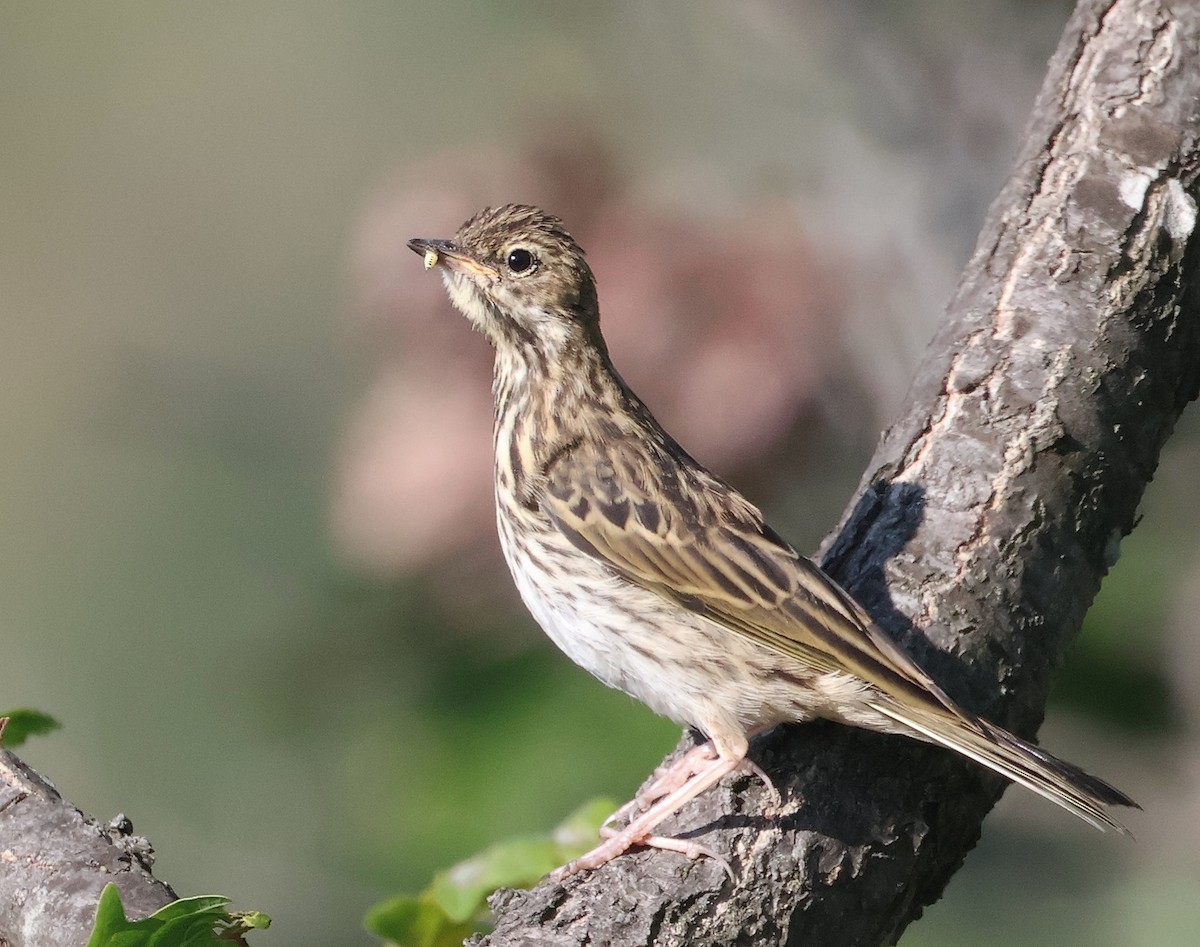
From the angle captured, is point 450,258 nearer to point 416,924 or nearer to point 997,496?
point 997,496

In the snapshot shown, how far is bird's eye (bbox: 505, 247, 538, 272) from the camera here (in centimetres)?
424

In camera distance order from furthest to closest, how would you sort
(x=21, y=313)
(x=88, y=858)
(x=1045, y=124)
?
(x=21, y=313) → (x=1045, y=124) → (x=88, y=858)

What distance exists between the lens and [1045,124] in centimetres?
439

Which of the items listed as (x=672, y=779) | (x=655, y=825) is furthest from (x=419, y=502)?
(x=655, y=825)

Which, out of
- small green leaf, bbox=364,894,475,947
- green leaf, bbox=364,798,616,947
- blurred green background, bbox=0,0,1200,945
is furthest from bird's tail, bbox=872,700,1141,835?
blurred green background, bbox=0,0,1200,945

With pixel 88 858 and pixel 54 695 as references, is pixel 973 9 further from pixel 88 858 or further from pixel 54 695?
pixel 54 695

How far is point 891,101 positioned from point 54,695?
6440 mm

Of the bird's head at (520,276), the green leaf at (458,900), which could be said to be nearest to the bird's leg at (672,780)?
the green leaf at (458,900)

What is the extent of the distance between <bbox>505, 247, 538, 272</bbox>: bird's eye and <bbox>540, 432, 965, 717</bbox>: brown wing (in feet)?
1.75

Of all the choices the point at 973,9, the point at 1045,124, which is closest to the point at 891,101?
the point at 973,9

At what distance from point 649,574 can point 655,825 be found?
0.68 meters

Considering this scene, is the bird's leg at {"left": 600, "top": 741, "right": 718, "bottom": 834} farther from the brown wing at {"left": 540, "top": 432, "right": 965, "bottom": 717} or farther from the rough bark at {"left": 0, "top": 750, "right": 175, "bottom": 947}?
the rough bark at {"left": 0, "top": 750, "right": 175, "bottom": 947}

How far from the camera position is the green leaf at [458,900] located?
3129 mm

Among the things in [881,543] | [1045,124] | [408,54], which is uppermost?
[408,54]
